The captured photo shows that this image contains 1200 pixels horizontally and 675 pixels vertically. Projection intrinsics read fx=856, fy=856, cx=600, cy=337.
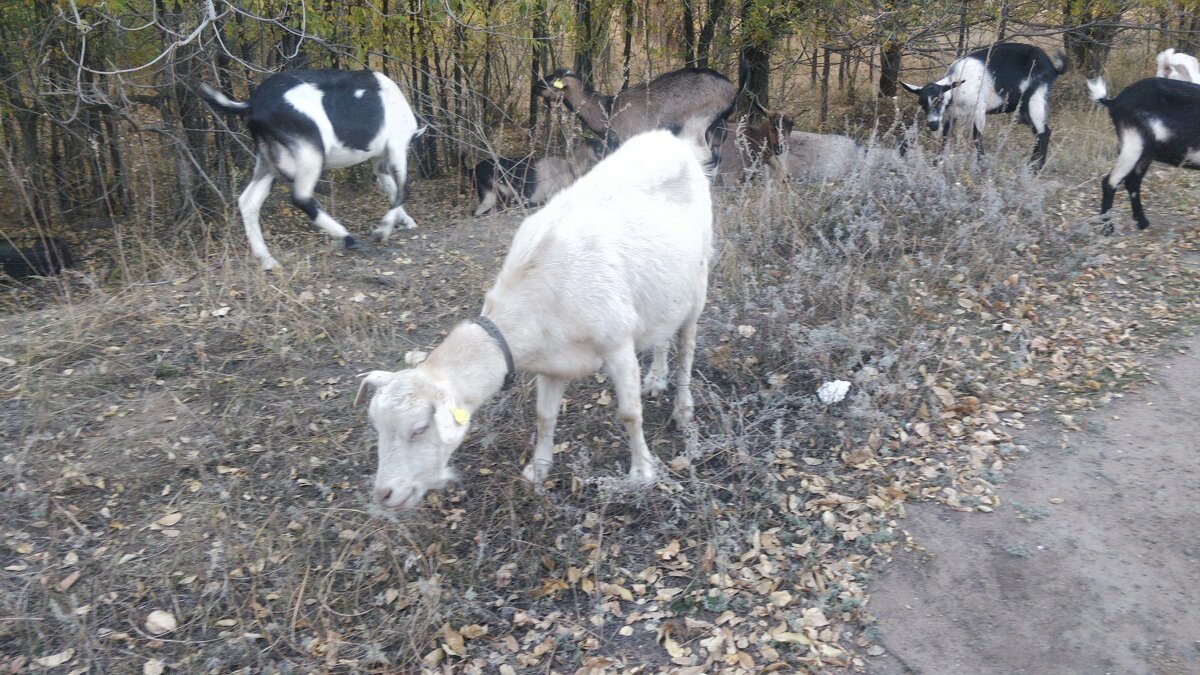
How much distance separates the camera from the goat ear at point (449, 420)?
10.6 feet

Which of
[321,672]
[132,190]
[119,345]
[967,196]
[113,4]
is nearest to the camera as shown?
[321,672]

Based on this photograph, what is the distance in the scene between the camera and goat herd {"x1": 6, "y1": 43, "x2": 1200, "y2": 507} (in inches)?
133

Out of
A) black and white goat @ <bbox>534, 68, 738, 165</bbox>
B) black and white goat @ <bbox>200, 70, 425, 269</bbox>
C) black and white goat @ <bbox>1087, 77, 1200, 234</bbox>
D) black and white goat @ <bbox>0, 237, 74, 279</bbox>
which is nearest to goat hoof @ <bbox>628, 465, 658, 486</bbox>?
black and white goat @ <bbox>200, 70, 425, 269</bbox>

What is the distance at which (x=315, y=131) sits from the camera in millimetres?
6566

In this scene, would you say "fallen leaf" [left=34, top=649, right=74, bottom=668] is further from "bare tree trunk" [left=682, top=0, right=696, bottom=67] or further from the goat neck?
"bare tree trunk" [left=682, top=0, right=696, bottom=67]

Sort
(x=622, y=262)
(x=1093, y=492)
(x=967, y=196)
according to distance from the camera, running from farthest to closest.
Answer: (x=967, y=196) < (x=1093, y=492) < (x=622, y=262)

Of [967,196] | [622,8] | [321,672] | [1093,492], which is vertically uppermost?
[622,8]

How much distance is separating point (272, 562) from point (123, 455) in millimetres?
1221

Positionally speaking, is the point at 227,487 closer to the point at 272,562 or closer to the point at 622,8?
the point at 272,562

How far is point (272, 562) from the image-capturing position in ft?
12.5

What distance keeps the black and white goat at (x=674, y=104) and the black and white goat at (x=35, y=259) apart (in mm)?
4530

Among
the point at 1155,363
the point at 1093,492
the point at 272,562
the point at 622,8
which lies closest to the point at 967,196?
the point at 1155,363

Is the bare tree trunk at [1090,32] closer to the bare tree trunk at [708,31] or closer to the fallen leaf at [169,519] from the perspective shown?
the bare tree trunk at [708,31]

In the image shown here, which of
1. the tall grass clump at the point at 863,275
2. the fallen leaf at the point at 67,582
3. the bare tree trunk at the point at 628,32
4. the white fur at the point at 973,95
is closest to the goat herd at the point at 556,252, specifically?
the white fur at the point at 973,95
